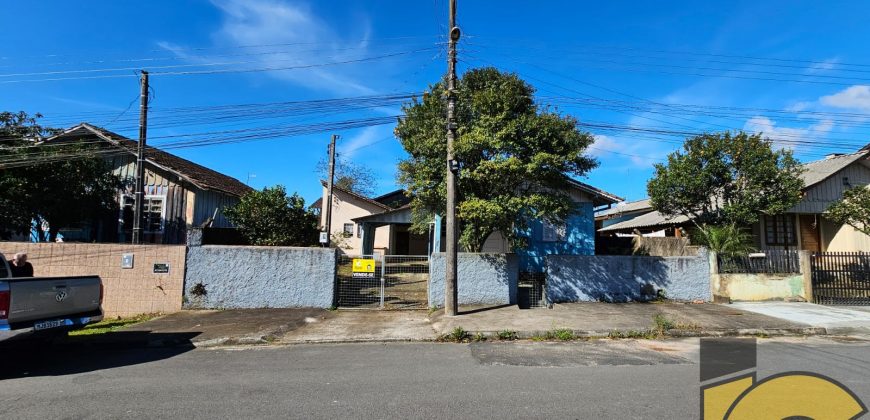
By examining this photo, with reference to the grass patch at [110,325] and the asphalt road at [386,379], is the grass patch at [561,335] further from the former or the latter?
the grass patch at [110,325]

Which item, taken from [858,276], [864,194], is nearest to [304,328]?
[858,276]

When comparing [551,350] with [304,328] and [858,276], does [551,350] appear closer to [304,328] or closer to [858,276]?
[304,328]

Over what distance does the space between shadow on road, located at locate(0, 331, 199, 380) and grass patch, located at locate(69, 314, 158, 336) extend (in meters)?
0.60

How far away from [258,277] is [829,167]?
2221 centimetres

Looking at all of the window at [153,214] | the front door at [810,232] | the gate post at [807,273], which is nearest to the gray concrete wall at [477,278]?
the gate post at [807,273]

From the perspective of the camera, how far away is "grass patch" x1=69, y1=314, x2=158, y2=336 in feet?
30.9

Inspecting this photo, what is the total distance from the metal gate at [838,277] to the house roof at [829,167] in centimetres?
524

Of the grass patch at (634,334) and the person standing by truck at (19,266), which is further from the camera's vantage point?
the grass patch at (634,334)

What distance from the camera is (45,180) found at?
14.1 meters

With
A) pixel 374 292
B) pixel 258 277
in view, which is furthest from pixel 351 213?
pixel 258 277

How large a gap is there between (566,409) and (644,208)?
25407 millimetres

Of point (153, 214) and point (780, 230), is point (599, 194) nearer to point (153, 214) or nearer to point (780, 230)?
point (780, 230)

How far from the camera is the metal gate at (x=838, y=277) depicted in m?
12.9

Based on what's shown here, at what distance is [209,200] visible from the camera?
18312mm
